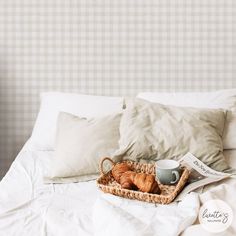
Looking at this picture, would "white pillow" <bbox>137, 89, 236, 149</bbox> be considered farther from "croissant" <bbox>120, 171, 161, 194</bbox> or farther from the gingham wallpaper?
"croissant" <bbox>120, 171, 161, 194</bbox>

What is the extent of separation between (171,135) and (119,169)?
0.35 metres

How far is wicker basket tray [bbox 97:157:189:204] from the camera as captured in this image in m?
1.56

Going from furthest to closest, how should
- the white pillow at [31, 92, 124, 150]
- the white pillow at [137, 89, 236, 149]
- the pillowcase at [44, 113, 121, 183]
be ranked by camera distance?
the white pillow at [31, 92, 124, 150] < the white pillow at [137, 89, 236, 149] < the pillowcase at [44, 113, 121, 183]

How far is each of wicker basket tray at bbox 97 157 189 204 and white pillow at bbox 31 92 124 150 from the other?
542 mm

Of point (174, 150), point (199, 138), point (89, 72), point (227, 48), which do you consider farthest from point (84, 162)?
point (227, 48)

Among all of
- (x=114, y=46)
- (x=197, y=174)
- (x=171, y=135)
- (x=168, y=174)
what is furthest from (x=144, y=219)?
(x=114, y=46)

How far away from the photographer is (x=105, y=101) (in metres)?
2.39

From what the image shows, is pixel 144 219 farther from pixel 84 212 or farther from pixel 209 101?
pixel 209 101

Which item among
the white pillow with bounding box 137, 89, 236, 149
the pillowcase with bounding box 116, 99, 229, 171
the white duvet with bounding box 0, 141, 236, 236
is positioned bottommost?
the white duvet with bounding box 0, 141, 236, 236

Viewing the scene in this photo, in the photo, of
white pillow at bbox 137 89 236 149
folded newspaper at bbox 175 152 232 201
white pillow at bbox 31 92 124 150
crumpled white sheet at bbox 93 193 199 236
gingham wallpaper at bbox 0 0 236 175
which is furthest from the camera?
gingham wallpaper at bbox 0 0 236 175

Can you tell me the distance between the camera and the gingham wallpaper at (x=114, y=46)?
2588mm

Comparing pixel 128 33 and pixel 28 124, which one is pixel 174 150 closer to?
pixel 128 33

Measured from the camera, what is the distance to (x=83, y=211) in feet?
4.95

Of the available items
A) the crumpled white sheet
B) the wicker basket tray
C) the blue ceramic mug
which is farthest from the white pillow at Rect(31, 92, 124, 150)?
the crumpled white sheet
